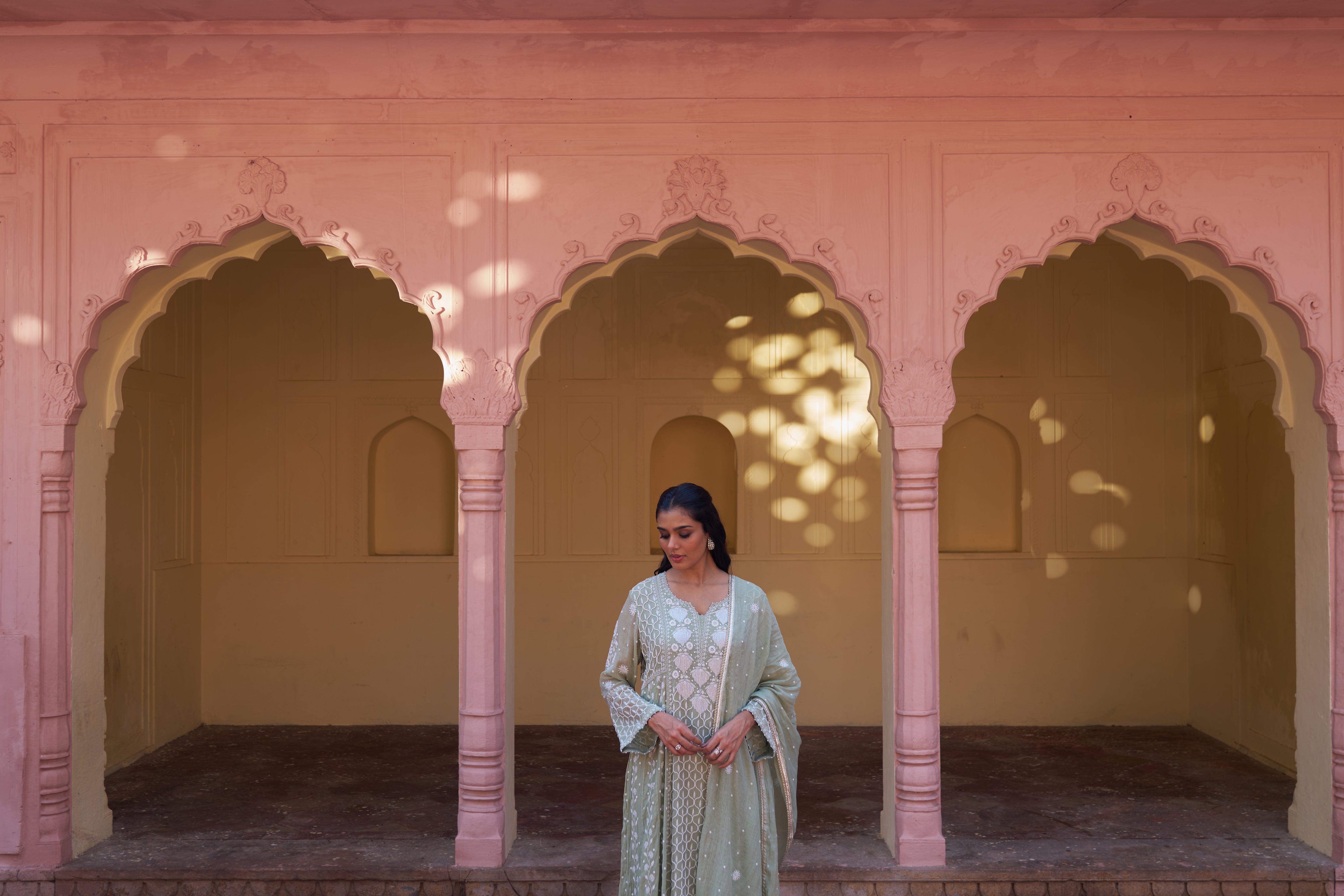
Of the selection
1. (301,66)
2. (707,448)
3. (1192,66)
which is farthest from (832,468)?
(301,66)

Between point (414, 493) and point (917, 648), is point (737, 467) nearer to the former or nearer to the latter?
point (414, 493)

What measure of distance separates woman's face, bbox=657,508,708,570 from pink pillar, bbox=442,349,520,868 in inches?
72.7

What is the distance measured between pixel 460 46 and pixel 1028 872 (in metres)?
4.55

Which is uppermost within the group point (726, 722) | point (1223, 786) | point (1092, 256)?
point (1092, 256)

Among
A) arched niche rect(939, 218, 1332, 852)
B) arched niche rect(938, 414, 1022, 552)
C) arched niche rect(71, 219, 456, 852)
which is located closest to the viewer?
arched niche rect(71, 219, 456, 852)

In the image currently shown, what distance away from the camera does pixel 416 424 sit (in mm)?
8359

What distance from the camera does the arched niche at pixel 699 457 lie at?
332 inches

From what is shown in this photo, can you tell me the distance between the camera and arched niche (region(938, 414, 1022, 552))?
8.37 meters

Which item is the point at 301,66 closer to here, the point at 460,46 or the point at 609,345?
→ the point at 460,46

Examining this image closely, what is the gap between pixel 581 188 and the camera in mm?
5156

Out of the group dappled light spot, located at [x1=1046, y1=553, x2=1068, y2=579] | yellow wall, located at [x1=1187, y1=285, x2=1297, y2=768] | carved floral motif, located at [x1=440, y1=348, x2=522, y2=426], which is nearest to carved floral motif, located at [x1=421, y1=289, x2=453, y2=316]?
carved floral motif, located at [x1=440, y1=348, x2=522, y2=426]

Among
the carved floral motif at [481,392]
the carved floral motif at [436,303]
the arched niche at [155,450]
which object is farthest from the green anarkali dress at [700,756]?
the arched niche at [155,450]

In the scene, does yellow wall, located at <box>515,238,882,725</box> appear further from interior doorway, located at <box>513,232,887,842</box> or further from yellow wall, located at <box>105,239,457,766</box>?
yellow wall, located at <box>105,239,457,766</box>

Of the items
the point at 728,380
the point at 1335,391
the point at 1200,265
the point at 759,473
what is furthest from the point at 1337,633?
the point at 728,380
